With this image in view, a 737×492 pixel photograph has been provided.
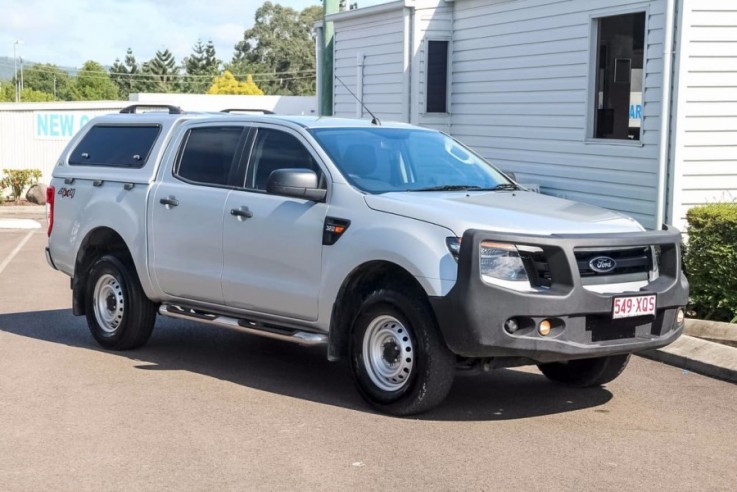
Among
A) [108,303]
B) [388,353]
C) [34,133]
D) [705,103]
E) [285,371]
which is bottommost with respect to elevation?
[285,371]

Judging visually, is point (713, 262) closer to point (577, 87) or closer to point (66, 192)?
point (577, 87)

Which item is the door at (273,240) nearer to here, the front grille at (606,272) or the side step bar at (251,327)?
the side step bar at (251,327)

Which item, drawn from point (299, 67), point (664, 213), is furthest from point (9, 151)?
point (299, 67)

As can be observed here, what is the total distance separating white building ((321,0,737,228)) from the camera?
38.7ft

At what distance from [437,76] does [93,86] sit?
335 ft

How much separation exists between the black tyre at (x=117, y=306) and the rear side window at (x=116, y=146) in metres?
0.86

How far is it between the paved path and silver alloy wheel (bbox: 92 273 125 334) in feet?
0.90

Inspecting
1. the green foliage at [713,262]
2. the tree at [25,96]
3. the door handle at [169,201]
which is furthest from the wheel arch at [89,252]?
the tree at [25,96]

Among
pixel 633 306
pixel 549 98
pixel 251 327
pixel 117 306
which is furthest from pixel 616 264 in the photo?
pixel 549 98

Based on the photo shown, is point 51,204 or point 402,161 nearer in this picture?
point 402,161

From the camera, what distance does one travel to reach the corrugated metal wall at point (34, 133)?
31.5 m

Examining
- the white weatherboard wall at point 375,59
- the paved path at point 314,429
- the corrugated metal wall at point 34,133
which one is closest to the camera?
the paved path at point 314,429

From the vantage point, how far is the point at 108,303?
9562mm

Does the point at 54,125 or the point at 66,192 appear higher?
the point at 66,192
